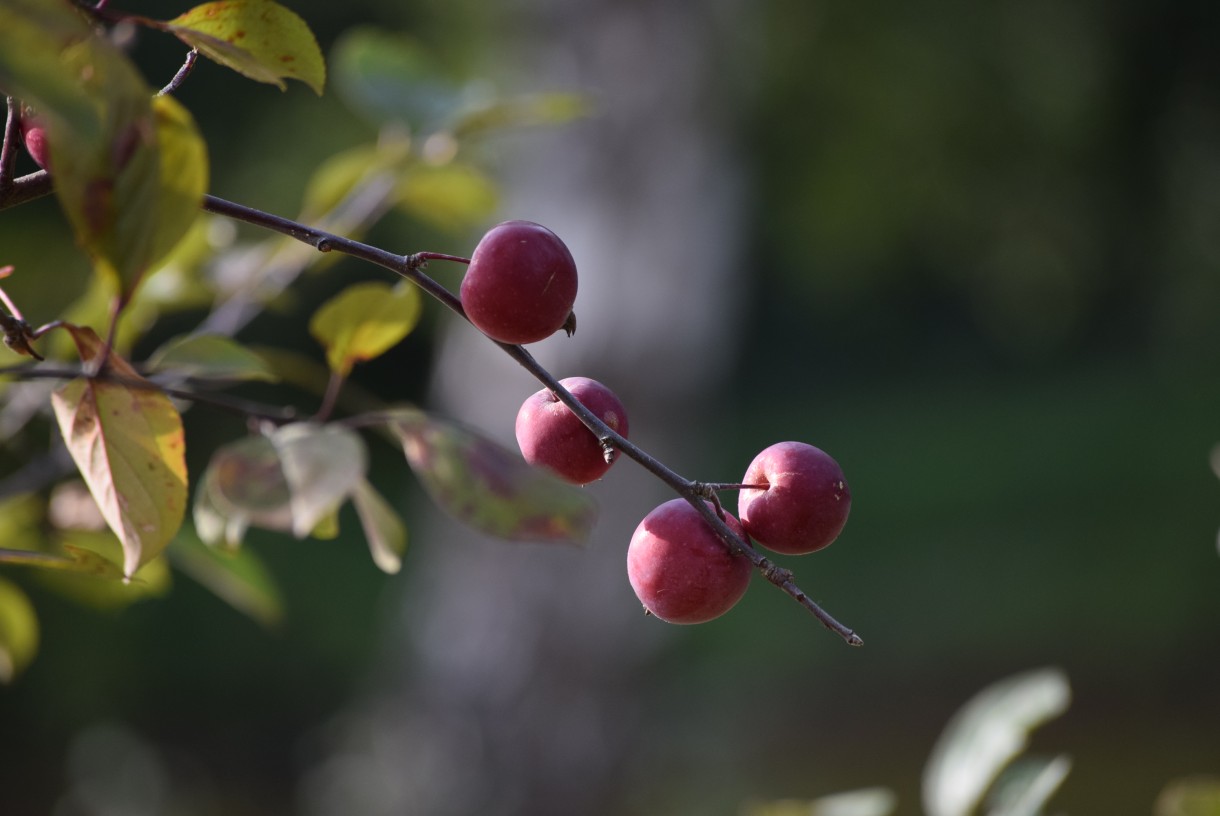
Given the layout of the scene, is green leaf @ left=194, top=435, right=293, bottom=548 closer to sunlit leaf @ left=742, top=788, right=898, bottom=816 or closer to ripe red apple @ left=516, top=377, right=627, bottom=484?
ripe red apple @ left=516, top=377, right=627, bottom=484

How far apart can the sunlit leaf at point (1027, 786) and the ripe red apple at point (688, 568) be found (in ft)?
0.87

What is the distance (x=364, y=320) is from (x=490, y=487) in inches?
5.1

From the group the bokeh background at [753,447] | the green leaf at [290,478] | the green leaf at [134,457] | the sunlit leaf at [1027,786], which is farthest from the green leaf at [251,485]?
the bokeh background at [753,447]

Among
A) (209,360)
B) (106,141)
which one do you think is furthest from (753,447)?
(106,141)

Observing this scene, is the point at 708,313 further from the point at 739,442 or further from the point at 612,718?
the point at 739,442

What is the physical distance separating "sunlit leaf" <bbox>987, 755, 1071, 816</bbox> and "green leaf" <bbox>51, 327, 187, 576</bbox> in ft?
1.39

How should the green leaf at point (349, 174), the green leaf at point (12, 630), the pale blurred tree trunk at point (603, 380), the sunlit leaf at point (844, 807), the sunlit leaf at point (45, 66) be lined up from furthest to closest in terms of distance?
1. the pale blurred tree trunk at point (603, 380)
2. the green leaf at point (349, 174)
3. the green leaf at point (12, 630)
4. the sunlit leaf at point (844, 807)
5. the sunlit leaf at point (45, 66)

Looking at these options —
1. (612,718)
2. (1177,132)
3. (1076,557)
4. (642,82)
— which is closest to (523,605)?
(612,718)

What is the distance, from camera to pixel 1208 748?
18.0 ft

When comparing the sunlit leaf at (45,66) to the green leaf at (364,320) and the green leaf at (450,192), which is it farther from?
the green leaf at (450,192)

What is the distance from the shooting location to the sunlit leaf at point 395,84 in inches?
37.0

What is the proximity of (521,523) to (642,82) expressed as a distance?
2.55 metres

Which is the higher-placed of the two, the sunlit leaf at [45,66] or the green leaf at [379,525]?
the sunlit leaf at [45,66]

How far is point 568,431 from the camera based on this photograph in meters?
0.40
